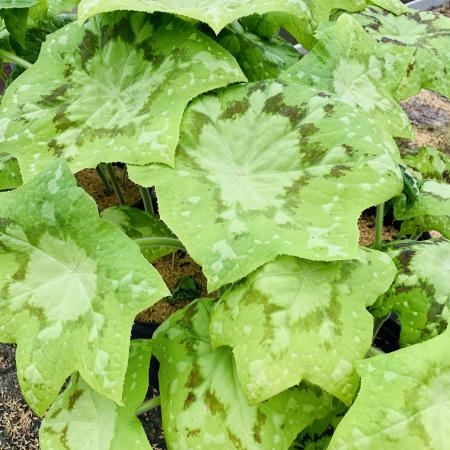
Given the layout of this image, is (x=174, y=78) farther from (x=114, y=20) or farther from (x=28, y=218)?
(x=28, y=218)

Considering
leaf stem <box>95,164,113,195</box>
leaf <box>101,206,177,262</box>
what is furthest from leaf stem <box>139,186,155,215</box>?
leaf stem <box>95,164,113,195</box>

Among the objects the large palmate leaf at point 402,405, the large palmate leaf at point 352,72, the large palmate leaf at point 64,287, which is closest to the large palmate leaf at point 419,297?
the large palmate leaf at point 402,405

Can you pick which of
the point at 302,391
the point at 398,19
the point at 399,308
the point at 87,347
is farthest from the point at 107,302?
the point at 398,19

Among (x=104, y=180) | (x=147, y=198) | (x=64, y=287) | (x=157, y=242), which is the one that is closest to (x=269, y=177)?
(x=157, y=242)

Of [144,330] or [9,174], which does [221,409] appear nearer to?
[144,330]

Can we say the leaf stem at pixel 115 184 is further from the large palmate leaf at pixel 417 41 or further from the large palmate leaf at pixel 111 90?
the large palmate leaf at pixel 417 41

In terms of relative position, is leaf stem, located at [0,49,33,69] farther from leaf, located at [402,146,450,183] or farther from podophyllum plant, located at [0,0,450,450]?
leaf, located at [402,146,450,183]
